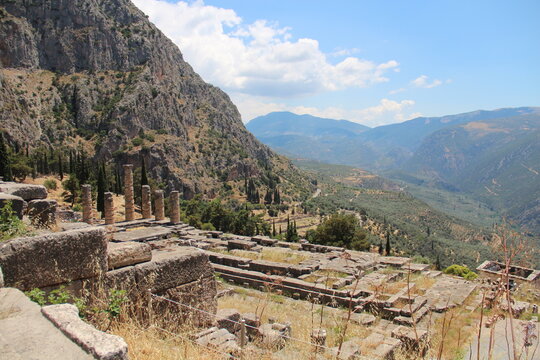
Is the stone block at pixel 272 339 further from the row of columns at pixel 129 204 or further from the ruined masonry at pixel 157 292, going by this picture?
the row of columns at pixel 129 204

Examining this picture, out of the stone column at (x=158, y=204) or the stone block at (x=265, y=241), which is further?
the stone column at (x=158, y=204)

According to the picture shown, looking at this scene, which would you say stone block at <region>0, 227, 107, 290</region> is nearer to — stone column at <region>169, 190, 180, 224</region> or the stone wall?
the stone wall

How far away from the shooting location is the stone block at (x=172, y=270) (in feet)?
21.1

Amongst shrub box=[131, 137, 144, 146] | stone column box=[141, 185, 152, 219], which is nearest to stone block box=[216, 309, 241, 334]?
stone column box=[141, 185, 152, 219]

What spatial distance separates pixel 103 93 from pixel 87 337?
94.5 meters

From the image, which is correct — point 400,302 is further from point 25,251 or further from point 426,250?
point 426,250

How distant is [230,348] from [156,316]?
4.41ft

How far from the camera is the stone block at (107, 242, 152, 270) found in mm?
6137

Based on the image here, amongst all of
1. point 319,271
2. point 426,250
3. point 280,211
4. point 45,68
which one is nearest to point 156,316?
point 319,271

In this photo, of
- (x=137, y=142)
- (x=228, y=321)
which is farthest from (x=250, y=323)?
(x=137, y=142)

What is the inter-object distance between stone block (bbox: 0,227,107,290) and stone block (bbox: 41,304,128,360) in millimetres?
1483

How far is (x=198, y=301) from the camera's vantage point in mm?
7273

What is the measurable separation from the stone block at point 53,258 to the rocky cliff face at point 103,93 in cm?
7171

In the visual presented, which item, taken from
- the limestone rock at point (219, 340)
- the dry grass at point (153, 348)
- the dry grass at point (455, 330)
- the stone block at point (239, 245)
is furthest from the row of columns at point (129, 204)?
the dry grass at point (153, 348)
